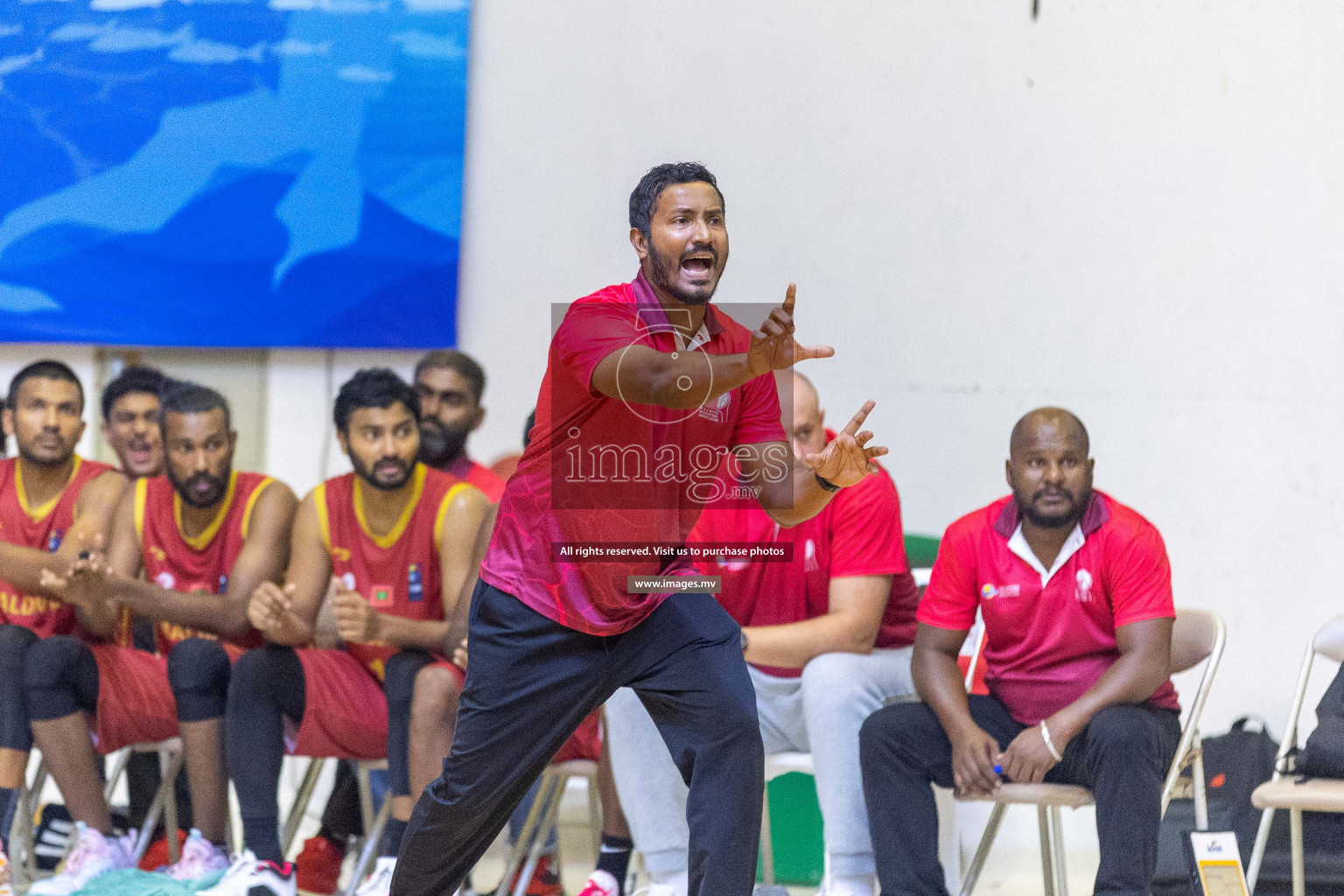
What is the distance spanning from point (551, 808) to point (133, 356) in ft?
8.81

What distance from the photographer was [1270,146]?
Answer: 14.5 ft

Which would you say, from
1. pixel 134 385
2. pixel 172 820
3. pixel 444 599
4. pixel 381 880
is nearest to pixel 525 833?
pixel 381 880

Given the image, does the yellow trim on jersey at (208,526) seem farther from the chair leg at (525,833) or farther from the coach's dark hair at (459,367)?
the chair leg at (525,833)

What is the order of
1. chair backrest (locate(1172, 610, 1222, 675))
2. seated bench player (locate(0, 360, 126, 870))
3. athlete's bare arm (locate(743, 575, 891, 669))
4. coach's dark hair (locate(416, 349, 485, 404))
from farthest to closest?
Answer: coach's dark hair (locate(416, 349, 485, 404))
seated bench player (locate(0, 360, 126, 870))
athlete's bare arm (locate(743, 575, 891, 669))
chair backrest (locate(1172, 610, 1222, 675))

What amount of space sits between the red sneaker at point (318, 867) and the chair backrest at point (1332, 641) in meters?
2.76

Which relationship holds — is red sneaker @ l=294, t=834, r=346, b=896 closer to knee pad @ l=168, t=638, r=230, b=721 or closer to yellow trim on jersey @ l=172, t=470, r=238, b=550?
knee pad @ l=168, t=638, r=230, b=721

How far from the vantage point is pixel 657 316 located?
239 centimetres

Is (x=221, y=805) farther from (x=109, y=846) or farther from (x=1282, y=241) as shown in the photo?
(x=1282, y=241)

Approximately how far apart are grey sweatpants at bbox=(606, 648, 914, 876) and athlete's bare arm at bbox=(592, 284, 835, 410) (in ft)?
4.47

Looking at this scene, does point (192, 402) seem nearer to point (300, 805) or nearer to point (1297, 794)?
point (300, 805)

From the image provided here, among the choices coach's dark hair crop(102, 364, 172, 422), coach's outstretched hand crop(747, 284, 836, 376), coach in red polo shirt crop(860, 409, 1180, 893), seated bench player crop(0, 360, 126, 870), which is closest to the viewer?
coach's outstretched hand crop(747, 284, 836, 376)

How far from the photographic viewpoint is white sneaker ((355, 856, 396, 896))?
3.29m

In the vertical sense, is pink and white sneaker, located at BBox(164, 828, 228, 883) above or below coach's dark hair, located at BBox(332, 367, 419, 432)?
below

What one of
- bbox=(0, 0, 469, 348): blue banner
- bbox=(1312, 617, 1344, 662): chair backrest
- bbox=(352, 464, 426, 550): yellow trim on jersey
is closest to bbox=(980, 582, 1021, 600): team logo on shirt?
bbox=(1312, 617, 1344, 662): chair backrest
